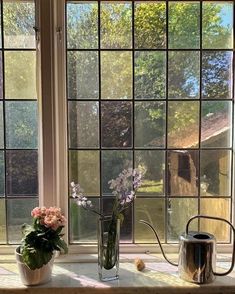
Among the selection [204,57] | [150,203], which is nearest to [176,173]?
[150,203]

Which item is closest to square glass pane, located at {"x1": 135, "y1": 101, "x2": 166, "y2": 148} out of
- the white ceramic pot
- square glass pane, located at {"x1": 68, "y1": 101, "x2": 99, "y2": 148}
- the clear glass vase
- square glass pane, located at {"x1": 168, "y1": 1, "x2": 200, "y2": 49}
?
square glass pane, located at {"x1": 68, "y1": 101, "x2": 99, "y2": 148}

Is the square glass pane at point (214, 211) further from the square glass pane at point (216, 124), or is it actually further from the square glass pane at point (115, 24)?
the square glass pane at point (115, 24)

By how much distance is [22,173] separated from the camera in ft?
5.85

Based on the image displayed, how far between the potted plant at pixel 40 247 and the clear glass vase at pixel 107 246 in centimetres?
16

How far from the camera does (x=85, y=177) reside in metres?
1.80

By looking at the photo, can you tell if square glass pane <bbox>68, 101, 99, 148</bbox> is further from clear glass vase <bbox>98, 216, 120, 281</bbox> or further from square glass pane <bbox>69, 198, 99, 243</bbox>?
clear glass vase <bbox>98, 216, 120, 281</bbox>

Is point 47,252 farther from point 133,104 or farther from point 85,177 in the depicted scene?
point 133,104

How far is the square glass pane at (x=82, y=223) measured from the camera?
5.91 feet

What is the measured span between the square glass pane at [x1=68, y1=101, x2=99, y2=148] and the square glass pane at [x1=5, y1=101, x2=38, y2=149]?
0.55ft

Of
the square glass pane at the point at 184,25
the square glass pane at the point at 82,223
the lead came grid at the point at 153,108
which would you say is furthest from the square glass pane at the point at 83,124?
the square glass pane at the point at 184,25

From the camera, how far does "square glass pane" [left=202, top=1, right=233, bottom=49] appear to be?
1750 millimetres

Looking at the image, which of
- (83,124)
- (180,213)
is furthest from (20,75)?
(180,213)

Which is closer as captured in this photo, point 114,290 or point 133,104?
point 114,290

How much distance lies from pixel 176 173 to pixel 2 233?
89cm
